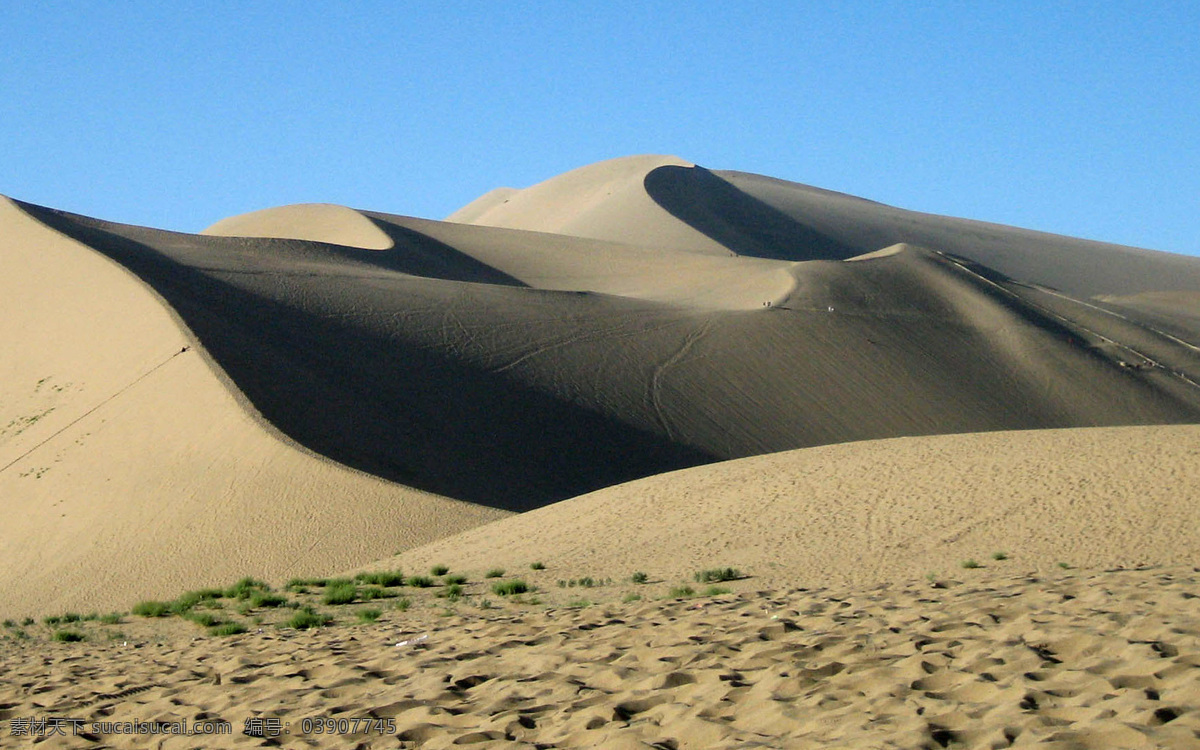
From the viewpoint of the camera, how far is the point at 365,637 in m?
8.95

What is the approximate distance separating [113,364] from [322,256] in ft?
48.2

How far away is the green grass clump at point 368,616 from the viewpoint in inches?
398

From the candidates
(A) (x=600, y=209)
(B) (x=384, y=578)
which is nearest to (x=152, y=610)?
(B) (x=384, y=578)

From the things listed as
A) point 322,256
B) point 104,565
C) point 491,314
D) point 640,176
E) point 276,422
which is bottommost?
point 104,565

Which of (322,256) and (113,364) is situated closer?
(113,364)

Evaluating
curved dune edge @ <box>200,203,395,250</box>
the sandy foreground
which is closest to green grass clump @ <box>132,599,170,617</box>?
the sandy foreground

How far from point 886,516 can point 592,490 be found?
38.8 ft

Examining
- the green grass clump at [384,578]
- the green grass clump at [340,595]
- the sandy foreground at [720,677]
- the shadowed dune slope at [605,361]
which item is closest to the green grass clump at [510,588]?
the green grass clump at [340,595]

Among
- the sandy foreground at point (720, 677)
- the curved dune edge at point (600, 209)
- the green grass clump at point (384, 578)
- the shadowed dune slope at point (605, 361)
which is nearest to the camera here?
the sandy foreground at point (720, 677)

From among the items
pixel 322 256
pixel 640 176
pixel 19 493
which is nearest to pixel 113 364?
pixel 19 493

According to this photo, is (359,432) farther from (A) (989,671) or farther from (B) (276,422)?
(A) (989,671)

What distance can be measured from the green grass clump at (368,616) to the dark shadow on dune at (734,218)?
5644 centimetres

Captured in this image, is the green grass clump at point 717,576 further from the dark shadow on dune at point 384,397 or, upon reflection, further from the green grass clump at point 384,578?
the dark shadow on dune at point 384,397

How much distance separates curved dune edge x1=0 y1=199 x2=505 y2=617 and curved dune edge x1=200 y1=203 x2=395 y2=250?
64.9 ft
